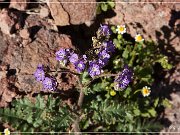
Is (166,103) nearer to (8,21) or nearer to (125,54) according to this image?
(125,54)

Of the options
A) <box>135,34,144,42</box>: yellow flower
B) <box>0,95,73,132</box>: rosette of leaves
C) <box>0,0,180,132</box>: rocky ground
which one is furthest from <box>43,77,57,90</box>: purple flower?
<box>135,34,144,42</box>: yellow flower

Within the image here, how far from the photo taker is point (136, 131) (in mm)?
5859

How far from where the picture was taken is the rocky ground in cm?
552

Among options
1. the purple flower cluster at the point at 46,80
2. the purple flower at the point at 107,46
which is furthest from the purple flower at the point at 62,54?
the purple flower at the point at 107,46

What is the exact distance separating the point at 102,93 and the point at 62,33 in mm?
1032

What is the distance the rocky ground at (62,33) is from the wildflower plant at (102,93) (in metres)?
0.19

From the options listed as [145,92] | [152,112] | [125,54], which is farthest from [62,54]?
[152,112]

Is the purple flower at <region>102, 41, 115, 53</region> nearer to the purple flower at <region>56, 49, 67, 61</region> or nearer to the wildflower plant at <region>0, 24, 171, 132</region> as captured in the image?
the wildflower plant at <region>0, 24, 171, 132</region>

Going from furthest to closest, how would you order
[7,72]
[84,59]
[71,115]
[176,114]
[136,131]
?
[176,114] → [136,131] → [7,72] → [71,115] → [84,59]

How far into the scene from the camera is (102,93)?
595 cm

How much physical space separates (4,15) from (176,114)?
2.90 metres

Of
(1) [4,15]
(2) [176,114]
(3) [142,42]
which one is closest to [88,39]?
(3) [142,42]

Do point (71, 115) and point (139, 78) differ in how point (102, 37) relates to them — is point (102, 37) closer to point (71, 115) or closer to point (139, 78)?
point (71, 115)

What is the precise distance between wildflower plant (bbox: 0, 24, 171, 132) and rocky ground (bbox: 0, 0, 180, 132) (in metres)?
0.19
